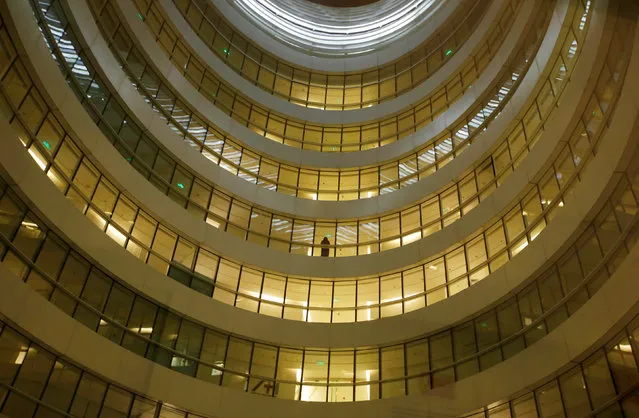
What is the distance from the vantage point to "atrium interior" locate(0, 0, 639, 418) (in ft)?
55.8

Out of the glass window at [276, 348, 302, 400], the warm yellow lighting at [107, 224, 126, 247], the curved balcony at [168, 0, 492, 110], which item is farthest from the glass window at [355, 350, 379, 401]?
the curved balcony at [168, 0, 492, 110]

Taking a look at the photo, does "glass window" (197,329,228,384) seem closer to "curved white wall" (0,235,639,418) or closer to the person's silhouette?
"curved white wall" (0,235,639,418)

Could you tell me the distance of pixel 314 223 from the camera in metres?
28.8

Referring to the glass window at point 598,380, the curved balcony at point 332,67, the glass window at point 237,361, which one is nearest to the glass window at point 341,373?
the glass window at point 237,361

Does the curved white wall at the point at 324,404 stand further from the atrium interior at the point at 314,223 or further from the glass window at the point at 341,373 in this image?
the glass window at the point at 341,373

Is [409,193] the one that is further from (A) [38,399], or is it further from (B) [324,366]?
(A) [38,399]

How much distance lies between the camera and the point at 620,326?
15.2 m

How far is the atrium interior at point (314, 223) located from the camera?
55.8ft

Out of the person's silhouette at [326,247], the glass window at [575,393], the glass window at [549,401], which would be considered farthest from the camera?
the person's silhouette at [326,247]

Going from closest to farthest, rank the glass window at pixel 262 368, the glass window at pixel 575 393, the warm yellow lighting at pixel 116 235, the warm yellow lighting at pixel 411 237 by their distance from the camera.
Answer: the glass window at pixel 575 393, the warm yellow lighting at pixel 116 235, the glass window at pixel 262 368, the warm yellow lighting at pixel 411 237

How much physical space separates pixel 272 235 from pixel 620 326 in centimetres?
1586

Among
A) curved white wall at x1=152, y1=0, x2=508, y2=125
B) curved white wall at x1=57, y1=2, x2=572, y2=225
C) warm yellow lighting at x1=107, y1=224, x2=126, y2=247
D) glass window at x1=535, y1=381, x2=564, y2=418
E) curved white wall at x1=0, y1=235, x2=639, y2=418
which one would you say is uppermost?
curved white wall at x1=152, y1=0, x2=508, y2=125

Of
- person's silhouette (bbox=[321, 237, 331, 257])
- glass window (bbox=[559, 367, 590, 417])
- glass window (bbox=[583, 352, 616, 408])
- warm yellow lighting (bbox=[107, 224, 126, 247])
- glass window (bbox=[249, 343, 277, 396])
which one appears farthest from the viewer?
person's silhouette (bbox=[321, 237, 331, 257])

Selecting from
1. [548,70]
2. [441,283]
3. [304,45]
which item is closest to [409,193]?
[441,283]
